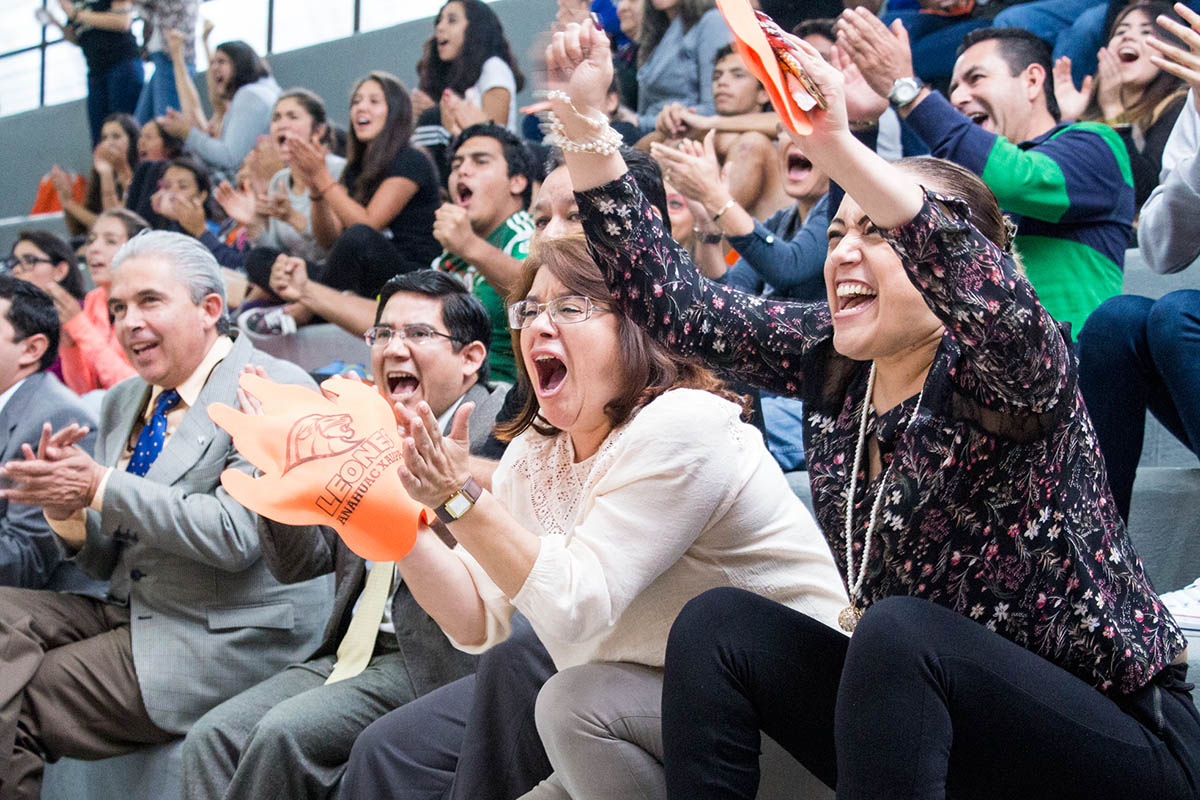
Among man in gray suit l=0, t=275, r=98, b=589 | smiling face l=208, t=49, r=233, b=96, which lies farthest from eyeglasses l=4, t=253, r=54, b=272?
smiling face l=208, t=49, r=233, b=96

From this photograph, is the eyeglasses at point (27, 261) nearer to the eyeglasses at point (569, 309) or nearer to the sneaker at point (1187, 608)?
the eyeglasses at point (569, 309)

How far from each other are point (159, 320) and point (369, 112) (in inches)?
69.2

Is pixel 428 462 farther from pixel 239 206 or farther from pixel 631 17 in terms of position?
pixel 239 206

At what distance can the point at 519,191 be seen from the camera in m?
3.03

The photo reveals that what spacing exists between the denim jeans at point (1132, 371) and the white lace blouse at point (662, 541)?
2.43ft

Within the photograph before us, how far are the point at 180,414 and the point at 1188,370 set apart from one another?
1735mm

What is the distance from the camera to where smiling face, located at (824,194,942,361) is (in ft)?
3.71

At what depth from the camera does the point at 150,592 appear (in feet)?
7.07

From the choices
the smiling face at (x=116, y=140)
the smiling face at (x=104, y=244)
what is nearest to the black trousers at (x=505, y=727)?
the smiling face at (x=104, y=244)

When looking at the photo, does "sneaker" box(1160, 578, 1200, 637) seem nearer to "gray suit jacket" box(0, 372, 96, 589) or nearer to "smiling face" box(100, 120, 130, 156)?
"gray suit jacket" box(0, 372, 96, 589)

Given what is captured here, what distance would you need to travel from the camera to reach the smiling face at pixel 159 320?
2252mm

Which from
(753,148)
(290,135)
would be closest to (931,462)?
(753,148)

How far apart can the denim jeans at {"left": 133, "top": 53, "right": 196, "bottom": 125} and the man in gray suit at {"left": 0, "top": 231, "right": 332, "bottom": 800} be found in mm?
4004

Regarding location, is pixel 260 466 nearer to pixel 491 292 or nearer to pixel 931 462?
pixel 931 462
